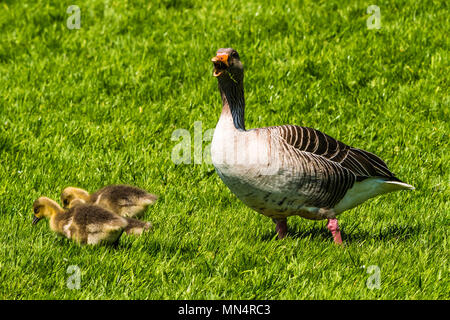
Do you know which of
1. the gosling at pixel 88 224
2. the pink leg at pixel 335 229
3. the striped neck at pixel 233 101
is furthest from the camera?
the pink leg at pixel 335 229

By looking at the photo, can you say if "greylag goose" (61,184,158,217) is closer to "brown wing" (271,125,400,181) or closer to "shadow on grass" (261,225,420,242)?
"shadow on grass" (261,225,420,242)

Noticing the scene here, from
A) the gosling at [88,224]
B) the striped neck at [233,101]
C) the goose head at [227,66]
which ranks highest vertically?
the goose head at [227,66]

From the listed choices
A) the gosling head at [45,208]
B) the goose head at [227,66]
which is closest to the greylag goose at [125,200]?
the gosling head at [45,208]

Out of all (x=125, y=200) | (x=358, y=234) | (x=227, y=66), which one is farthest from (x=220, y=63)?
(x=358, y=234)

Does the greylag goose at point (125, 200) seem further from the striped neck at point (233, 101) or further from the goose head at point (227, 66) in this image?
the goose head at point (227, 66)

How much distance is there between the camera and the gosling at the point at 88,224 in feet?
20.4

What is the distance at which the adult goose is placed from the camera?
6344 millimetres

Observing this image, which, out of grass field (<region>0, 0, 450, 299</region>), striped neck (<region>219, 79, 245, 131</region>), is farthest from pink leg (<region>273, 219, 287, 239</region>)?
striped neck (<region>219, 79, 245, 131</region>)
